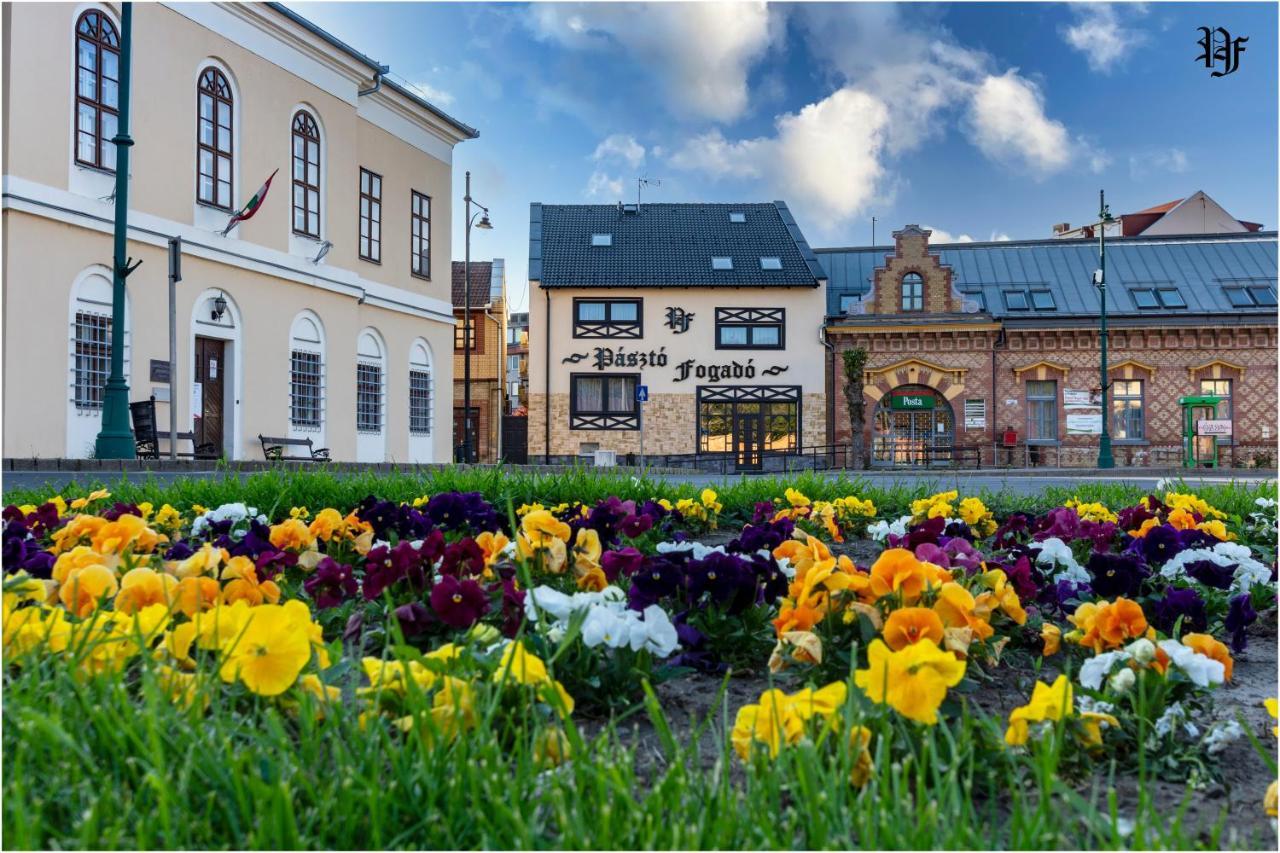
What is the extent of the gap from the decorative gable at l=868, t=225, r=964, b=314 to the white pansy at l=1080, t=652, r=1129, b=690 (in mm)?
30015

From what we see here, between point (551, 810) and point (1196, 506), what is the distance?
394 cm

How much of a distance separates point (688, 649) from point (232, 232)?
18622mm

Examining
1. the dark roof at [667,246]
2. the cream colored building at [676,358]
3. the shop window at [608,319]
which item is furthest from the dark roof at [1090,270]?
the shop window at [608,319]

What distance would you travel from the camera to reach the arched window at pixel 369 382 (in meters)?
22.5

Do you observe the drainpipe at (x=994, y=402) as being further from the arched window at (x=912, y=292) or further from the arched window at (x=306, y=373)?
the arched window at (x=306, y=373)

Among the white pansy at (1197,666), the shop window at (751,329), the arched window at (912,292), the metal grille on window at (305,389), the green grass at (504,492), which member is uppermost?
the arched window at (912,292)

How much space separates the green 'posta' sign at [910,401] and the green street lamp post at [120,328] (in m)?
23.3

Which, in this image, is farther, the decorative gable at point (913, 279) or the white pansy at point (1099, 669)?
the decorative gable at point (913, 279)

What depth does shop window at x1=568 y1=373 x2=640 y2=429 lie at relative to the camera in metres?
31.0

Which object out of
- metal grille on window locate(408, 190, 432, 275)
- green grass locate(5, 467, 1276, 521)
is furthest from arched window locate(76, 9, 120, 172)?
green grass locate(5, 467, 1276, 521)

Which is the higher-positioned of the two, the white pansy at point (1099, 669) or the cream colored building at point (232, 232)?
the cream colored building at point (232, 232)

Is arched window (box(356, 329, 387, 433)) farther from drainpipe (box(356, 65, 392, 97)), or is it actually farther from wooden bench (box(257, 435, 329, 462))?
drainpipe (box(356, 65, 392, 97))

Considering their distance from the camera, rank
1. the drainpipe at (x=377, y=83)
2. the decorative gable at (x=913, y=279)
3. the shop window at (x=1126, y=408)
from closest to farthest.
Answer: the drainpipe at (x=377, y=83) < the shop window at (x=1126, y=408) < the decorative gable at (x=913, y=279)

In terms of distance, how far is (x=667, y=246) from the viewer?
3259 cm
